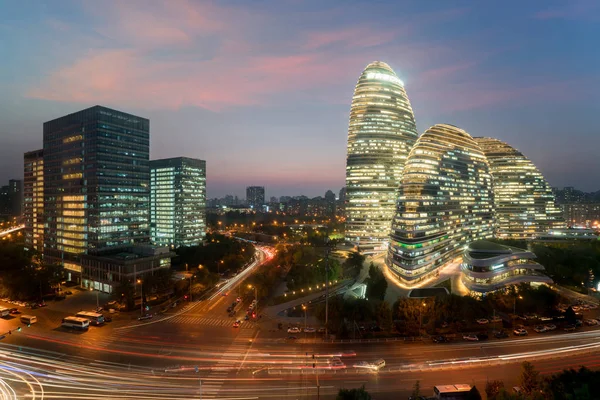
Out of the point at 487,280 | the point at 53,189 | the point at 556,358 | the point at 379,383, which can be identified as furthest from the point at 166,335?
the point at 53,189

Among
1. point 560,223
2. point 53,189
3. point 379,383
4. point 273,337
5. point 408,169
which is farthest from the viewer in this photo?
point 560,223

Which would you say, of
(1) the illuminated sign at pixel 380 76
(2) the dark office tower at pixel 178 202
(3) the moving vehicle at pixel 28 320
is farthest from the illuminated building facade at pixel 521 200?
(3) the moving vehicle at pixel 28 320

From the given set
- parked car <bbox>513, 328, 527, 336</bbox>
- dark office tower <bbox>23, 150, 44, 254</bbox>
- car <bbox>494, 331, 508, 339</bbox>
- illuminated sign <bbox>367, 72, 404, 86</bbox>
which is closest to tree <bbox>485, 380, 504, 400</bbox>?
car <bbox>494, 331, 508, 339</bbox>

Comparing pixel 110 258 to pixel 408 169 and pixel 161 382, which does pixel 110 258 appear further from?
pixel 408 169

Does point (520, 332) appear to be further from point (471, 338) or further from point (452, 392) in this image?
point (452, 392)

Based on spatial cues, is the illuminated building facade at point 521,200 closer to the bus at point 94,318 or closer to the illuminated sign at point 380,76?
the illuminated sign at point 380,76

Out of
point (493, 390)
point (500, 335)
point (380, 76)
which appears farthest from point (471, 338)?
point (380, 76)
